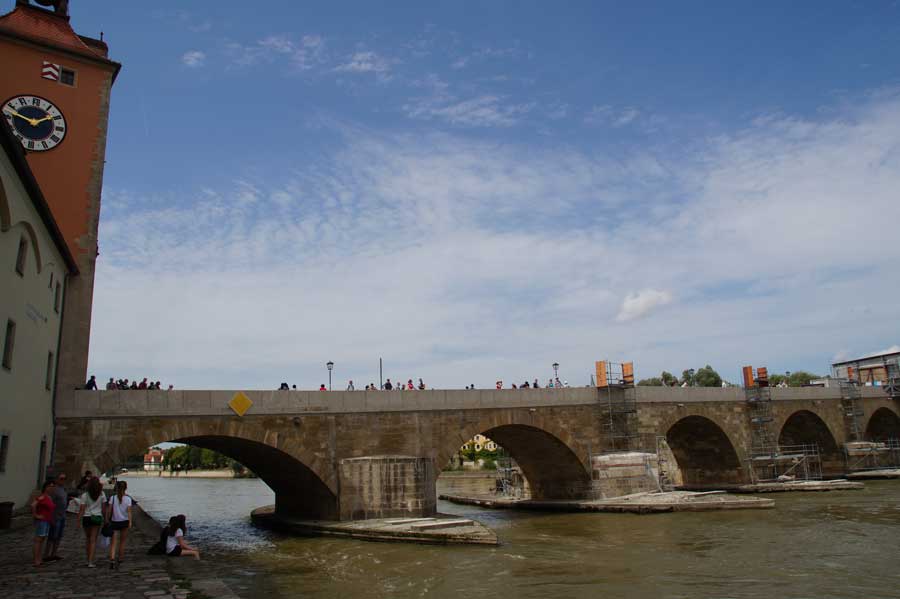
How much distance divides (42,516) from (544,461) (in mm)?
20400

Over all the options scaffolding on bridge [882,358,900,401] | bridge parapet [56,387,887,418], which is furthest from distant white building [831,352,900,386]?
bridge parapet [56,387,887,418]

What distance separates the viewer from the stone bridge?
1741cm

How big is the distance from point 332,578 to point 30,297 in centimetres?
903

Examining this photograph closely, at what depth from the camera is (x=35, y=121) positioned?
1955 cm

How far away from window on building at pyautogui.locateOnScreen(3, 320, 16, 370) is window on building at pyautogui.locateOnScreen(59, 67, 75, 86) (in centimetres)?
1030

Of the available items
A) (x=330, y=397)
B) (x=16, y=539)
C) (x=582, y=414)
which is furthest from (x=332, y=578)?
(x=582, y=414)

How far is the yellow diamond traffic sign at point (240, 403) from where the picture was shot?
18.6 meters

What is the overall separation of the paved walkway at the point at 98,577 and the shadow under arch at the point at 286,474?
6733 mm

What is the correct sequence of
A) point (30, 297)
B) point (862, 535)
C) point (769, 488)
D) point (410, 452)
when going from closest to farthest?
point (30, 297) → point (862, 535) → point (410, 452) → point (769, 488)

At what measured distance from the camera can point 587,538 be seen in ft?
58.6

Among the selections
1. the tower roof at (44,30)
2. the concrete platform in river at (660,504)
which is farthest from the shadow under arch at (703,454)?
the tower roof at (44,30)

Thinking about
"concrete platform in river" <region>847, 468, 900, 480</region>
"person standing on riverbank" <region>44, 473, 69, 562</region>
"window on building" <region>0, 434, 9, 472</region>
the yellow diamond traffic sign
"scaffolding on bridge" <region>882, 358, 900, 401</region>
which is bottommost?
"concrete platform in river" <region>847, 468, 900, 480</region>

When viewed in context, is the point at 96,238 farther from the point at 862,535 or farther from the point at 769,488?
the point at 769,488

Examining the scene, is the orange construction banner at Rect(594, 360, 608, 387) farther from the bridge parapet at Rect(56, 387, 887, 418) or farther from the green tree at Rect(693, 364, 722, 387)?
the green tree at Rect(693, 364, 722, 387)
